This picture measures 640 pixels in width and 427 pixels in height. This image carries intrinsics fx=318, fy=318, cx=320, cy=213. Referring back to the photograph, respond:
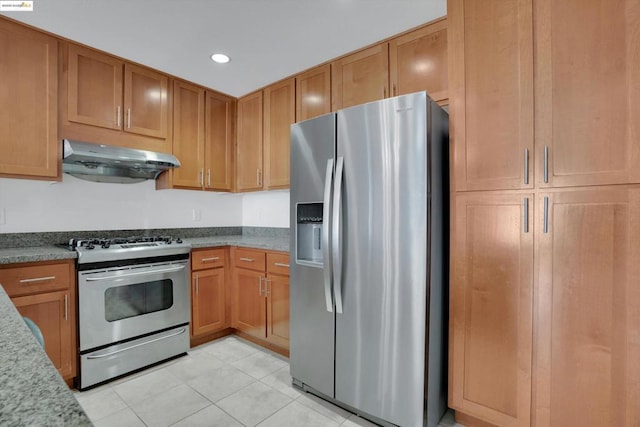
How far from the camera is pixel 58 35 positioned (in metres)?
2.25

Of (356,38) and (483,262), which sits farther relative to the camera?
(356,38)

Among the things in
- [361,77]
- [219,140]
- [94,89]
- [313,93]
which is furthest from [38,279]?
[361,77]

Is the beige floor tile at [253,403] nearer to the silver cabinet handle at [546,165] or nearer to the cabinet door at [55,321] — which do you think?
the cabinet door at [55,321]

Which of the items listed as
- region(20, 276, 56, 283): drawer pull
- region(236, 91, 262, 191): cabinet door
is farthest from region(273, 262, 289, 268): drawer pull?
region(20, 276, 56, 283): drawer pull

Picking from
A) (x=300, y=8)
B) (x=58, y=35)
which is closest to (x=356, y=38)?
(x=300, y=8)

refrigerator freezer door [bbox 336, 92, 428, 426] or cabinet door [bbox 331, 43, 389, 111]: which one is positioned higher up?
cabinet door [bbox 331, 43, 389, 111]

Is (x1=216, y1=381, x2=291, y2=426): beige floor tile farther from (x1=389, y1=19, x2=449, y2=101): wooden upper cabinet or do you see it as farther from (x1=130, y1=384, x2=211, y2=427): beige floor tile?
(x1=389, y1=19, x2=449, y2=101): wooden upper cabinet

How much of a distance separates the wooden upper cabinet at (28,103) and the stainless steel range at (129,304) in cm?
62

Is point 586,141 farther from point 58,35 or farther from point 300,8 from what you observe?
point 58,35

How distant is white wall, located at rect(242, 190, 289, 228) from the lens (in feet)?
11.0

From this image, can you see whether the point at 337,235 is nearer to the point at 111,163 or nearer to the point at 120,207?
the point at 111,163

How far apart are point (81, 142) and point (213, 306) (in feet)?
5.51

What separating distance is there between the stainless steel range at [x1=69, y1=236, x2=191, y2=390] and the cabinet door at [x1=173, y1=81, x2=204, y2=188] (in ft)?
2.23

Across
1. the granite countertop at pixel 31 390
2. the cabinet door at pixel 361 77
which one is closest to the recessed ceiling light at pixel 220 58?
the cabinet door at pixel 361 77
